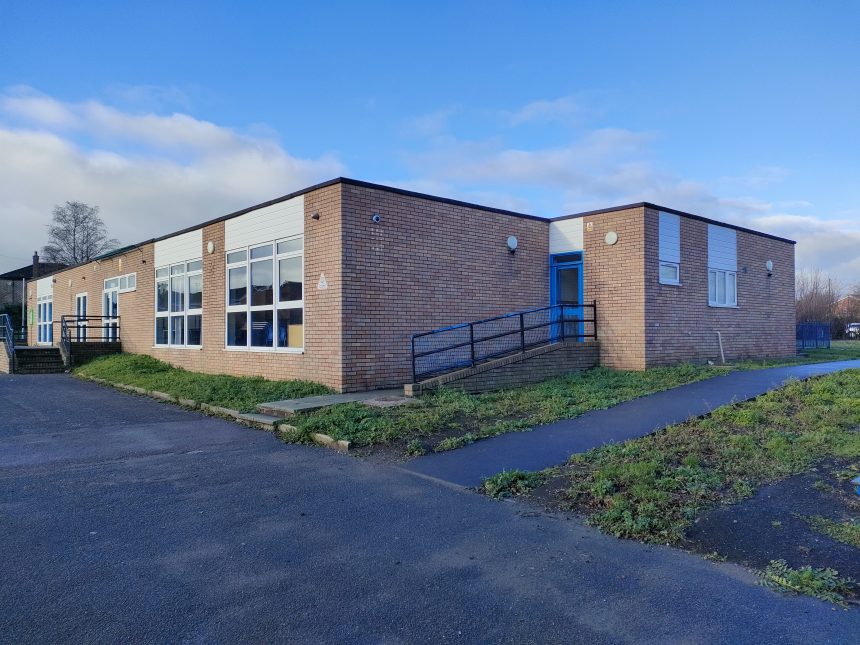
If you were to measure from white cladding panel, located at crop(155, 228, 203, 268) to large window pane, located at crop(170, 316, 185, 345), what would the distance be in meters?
1.79

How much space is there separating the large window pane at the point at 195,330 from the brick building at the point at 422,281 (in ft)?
0.19

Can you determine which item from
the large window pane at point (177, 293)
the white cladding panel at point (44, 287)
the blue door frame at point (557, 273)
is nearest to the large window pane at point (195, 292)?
the large window pane at point (177, 293)

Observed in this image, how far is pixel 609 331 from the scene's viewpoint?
14.4 meters

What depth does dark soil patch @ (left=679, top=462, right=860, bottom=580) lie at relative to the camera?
4.19 meters

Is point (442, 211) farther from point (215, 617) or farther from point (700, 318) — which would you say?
point (215, 617)

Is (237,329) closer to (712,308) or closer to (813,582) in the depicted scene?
(712,308)

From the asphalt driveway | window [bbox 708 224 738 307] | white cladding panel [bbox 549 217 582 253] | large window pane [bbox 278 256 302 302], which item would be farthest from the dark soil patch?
window [bbox 708 224 738 307]

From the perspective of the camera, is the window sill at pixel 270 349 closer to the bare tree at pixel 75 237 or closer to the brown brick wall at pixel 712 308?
the brown brick wall at pixel 712 308

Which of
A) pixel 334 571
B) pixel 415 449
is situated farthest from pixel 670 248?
pixel 334 571

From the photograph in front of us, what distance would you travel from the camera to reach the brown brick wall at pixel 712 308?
46.4 ft

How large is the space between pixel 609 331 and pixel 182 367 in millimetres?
12282

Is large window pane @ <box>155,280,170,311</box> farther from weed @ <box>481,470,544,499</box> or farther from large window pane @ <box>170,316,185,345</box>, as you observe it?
weed @ <box>481,470,544,499</box>

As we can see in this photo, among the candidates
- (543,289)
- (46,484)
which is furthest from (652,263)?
(46,484)

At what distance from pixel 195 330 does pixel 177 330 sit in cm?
149
